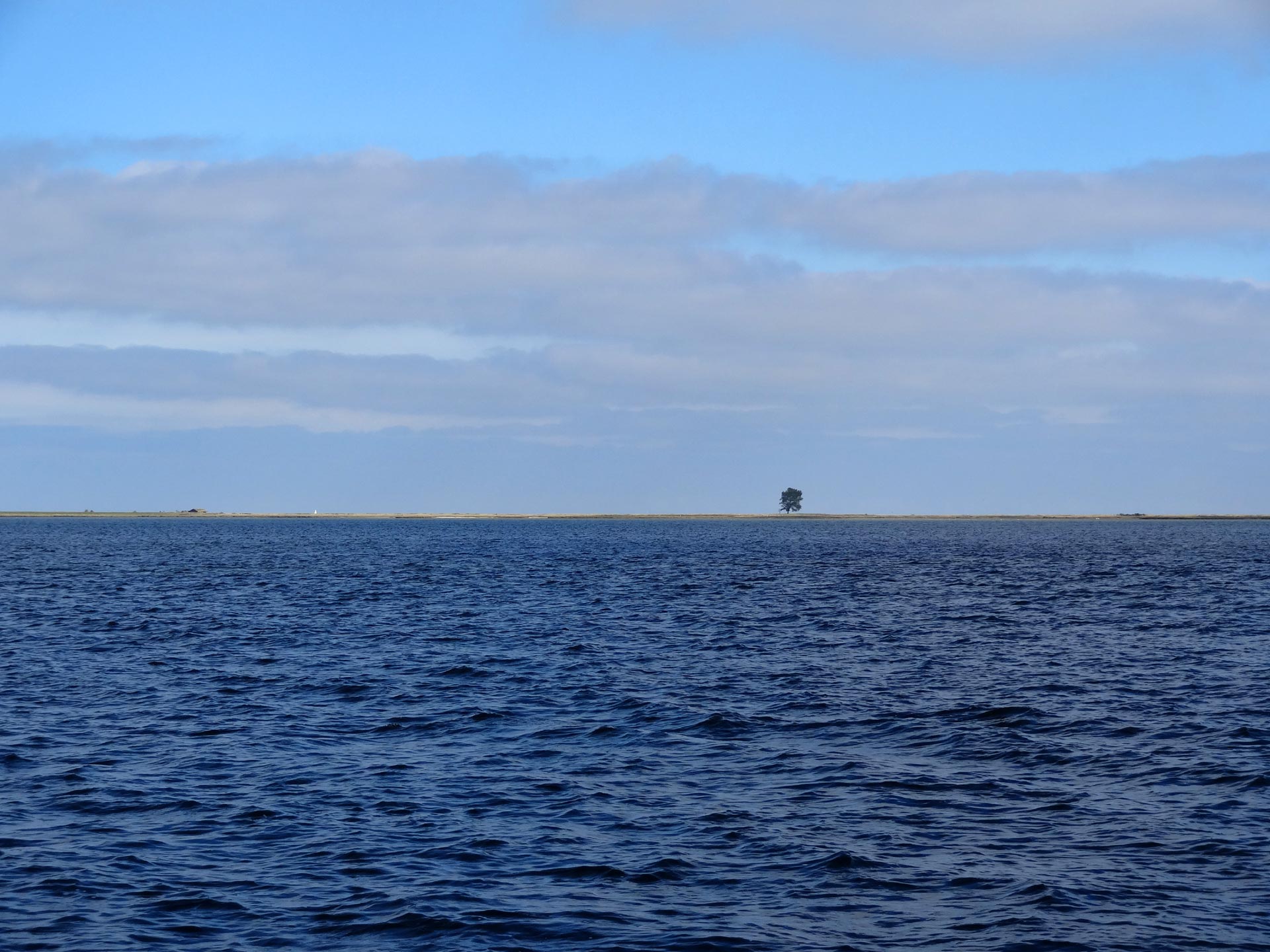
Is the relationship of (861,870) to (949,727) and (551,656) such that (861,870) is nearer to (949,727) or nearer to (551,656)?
(949,727)

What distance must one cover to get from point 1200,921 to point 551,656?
32.4 m

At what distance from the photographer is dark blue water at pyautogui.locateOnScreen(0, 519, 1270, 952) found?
18.4 metres

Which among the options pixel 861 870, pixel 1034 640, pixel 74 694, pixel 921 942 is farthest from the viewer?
pixel 1034 640

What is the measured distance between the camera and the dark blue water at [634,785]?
18.4m

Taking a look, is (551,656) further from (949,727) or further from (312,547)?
(312,547)

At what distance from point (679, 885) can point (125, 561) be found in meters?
122

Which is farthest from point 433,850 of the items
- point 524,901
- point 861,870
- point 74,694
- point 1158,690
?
point 1158,690

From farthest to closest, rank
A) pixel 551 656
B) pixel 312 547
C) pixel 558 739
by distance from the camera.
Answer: pixel 312 547 → pixel 551 656 → pixel 558 739

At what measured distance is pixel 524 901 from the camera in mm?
19172

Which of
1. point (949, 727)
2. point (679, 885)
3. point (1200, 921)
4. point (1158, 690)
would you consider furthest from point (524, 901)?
point (1158, 690)

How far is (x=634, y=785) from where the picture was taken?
26.5m

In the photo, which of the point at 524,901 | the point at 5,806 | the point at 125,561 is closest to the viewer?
the point at 524,901

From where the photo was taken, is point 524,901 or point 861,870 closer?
point 524,901

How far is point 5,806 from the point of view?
79.2ft
